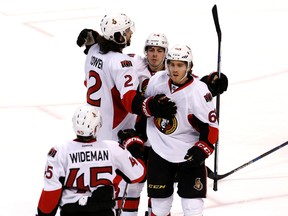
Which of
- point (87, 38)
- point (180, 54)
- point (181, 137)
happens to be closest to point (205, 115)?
point (181, 137)

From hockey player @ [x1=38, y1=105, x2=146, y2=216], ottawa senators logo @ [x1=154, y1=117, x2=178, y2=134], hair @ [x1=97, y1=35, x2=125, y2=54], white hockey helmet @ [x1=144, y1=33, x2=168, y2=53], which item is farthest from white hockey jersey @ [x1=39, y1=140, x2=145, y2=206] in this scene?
white hockey helmet @ [x1=144, y1=33, x2=168, y2=53]

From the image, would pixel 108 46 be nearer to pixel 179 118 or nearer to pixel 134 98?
pixel 134 98

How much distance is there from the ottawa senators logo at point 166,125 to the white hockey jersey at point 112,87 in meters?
0.17

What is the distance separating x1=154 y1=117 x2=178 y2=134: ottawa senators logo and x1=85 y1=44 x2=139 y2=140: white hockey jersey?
0.56 ft

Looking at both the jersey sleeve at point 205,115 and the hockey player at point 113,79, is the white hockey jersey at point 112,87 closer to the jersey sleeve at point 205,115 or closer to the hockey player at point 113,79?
the hockey player at point 113,79

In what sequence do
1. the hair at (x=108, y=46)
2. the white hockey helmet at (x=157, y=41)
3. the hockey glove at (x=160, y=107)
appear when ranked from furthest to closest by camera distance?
1. the white hockey helmet at (x=157, y=41)
2. the hair at (x=108, y=46)
3. the hockey glove at (x=160, y=107)

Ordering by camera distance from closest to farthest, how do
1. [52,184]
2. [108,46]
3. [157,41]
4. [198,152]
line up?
[52,184] → [198,152] → [108,46] → [157,41]

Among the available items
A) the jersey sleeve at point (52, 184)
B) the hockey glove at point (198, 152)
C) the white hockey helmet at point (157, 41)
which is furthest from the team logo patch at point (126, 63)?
the jersey sleeve at point (52, 184)

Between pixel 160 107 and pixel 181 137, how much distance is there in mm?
237

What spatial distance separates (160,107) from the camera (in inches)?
204

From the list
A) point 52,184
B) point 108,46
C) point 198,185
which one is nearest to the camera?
point 52,184

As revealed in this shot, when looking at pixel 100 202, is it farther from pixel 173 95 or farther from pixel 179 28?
pixel 179 28

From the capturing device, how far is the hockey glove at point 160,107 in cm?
518

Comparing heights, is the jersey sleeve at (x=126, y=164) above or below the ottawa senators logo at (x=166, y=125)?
below
